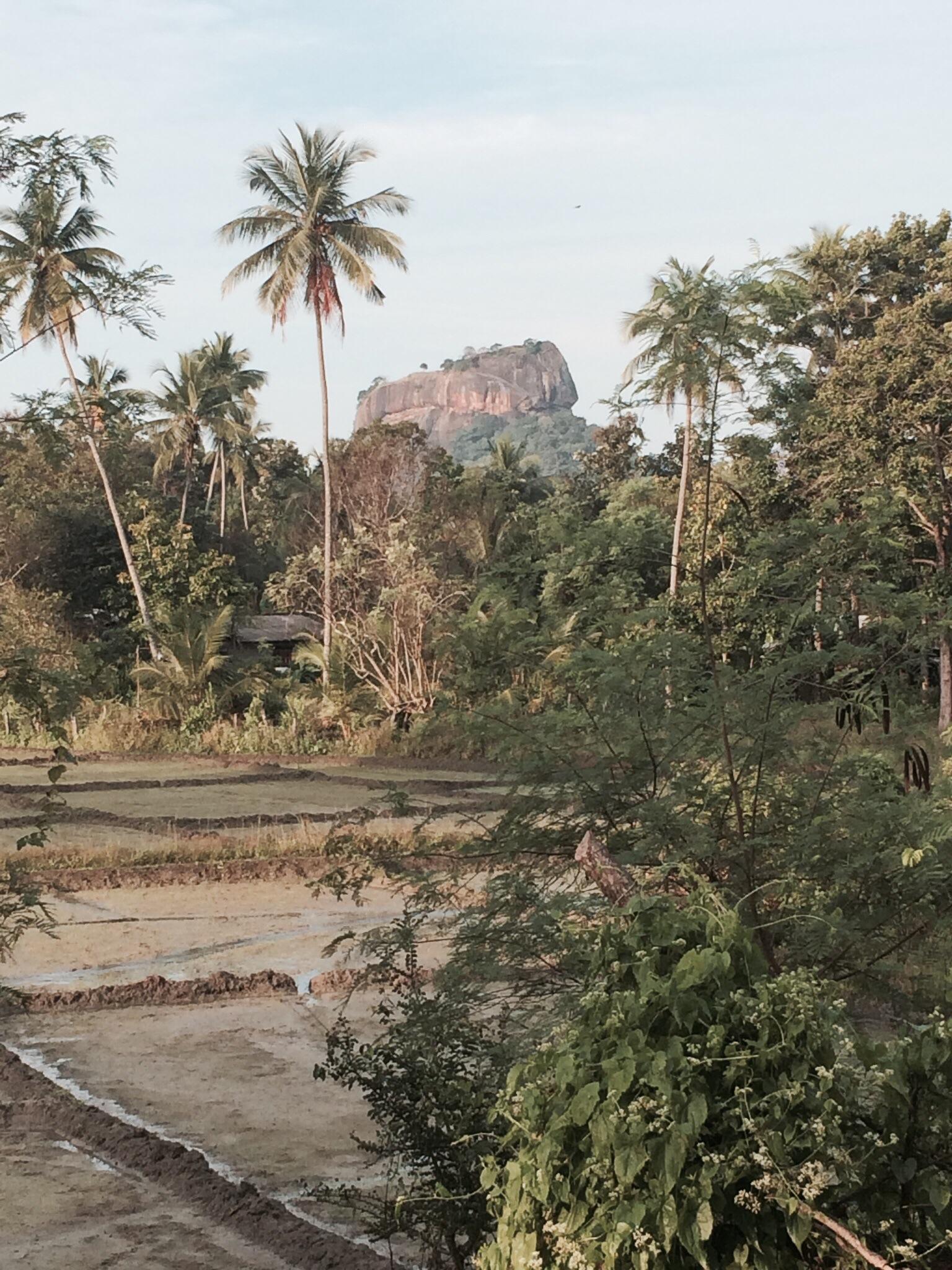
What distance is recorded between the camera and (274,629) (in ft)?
123

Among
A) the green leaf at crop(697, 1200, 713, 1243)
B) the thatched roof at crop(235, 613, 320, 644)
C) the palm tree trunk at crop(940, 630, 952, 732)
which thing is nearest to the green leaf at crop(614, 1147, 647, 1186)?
the green leaf at crop(697, 1200, 713, 1243)

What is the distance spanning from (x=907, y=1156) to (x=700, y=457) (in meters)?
2.69

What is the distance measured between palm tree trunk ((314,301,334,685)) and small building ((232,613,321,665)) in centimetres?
596

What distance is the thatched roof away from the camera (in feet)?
119

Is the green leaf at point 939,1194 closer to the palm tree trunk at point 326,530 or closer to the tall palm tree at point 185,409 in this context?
the palm tree trunk at point 326,530

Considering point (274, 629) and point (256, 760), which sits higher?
point (274, 629)

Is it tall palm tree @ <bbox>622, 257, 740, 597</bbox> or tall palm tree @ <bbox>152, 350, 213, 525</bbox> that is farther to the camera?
tall palm tree @ <bbox>152, 350, 213, 525</bbox>

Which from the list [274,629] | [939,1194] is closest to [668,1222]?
[939,1194]

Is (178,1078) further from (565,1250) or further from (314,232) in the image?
(314,232)

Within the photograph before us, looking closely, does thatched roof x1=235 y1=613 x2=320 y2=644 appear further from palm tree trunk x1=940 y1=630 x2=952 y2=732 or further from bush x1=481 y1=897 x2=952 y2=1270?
bush x1=481 y1=897 x2=952 y2=1270

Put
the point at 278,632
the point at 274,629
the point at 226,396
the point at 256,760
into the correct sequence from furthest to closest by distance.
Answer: the point at 226,396 < the point at 274,629 < the point at 278,632 < the point at 256,760

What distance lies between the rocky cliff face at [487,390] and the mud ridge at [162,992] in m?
143

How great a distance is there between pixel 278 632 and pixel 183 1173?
3161 cm

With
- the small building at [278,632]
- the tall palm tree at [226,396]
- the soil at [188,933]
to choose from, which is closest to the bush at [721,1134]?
the soil at [188,933]
